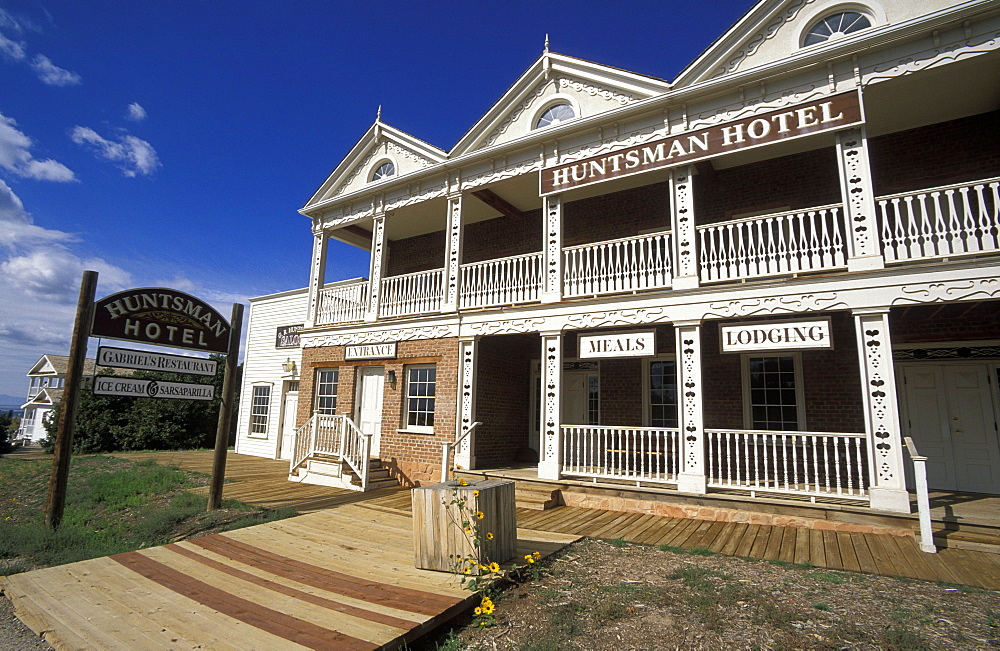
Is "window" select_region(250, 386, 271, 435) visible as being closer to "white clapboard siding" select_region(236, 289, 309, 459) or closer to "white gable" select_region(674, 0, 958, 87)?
"white clapboard siding" select_region(236, 289, 309, 459)

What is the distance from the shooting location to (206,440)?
20.2m

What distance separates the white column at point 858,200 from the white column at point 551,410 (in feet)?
15.1

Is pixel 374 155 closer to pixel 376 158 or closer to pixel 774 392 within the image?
pixel 376 158

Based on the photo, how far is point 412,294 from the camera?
11.8 m

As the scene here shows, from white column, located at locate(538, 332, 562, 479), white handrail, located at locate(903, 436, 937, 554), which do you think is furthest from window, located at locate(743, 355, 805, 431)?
white column, located at locate(538, 332, 562, 479)

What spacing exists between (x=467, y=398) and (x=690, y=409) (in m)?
4.30

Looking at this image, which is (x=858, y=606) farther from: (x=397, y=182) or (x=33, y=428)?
(x=33, y=428)

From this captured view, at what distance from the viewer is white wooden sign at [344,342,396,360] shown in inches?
448

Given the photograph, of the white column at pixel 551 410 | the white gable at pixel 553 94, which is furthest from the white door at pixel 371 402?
the white gable at pixel 553 94

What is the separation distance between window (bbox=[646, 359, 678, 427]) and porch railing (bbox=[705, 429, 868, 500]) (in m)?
A: 1.00

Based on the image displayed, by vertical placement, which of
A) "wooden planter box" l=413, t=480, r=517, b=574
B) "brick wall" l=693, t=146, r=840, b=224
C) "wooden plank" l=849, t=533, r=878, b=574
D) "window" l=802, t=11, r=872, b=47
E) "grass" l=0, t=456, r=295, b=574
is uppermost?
"window" l=802, t=11, r=872, b=47

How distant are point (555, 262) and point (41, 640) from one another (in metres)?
8.10

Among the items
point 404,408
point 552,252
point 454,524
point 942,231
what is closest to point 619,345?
point 552,252

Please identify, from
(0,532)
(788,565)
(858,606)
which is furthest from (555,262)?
(0,532)
